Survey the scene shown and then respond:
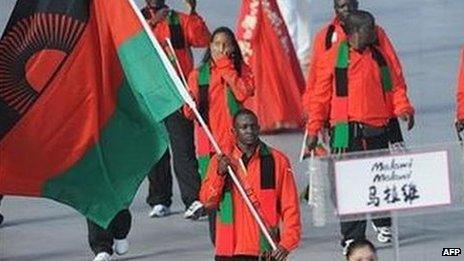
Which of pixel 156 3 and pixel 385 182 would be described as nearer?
pixel 385 182

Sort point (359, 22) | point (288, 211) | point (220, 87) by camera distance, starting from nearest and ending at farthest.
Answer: point (288, 211) < point (359, 22) < point (220, 87)

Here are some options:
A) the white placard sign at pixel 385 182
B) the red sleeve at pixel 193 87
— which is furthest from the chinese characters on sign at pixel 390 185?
the red sleeve at pixel 193 87

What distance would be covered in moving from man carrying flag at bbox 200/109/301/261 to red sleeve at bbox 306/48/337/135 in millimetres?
2212

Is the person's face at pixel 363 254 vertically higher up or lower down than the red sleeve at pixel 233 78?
lower down

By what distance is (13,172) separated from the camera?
40.1 feet

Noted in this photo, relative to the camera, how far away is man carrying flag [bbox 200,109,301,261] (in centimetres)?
1250

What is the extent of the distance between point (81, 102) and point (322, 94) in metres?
3.08

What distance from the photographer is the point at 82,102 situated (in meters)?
12.3

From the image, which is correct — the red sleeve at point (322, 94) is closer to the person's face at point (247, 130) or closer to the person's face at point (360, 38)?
the person's face at point (360, 38)

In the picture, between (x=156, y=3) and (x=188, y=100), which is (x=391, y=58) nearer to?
(x=156, y=3)

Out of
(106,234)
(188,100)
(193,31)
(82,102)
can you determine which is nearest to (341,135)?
(106,234)

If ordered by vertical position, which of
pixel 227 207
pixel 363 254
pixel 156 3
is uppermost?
pixel 156 3

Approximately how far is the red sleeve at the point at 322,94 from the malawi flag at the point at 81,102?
107 inches

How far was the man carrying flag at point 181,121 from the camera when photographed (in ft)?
54.4
